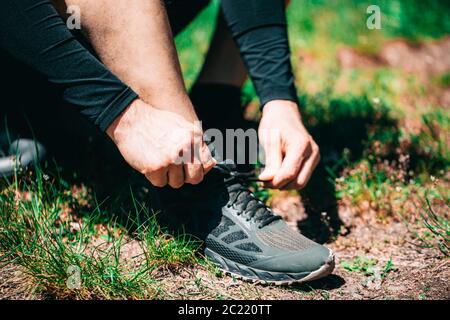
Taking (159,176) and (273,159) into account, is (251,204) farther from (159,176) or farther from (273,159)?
(159,176)

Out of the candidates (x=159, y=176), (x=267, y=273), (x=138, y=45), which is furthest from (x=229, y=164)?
(x=138, y=45)

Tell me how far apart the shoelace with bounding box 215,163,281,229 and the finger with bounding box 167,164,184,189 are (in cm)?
25

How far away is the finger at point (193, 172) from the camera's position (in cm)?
180

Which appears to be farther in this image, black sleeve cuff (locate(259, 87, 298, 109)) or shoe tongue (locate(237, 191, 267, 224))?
black sleeve cuff (locate(259, 87, 298, 109))

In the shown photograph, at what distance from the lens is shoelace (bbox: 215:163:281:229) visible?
201 centimetres

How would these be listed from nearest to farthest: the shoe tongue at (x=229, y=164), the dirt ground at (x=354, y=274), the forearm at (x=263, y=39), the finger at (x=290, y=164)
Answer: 1. the dirt ground at (x=354, y=274)
2. the finger at (x=290, y=164)
3. the shoe tongue at (x=229, y=164)
4. the forearm at (x=263, y=39)

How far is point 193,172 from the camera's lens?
5.96 ft

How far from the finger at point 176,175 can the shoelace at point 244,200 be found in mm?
249

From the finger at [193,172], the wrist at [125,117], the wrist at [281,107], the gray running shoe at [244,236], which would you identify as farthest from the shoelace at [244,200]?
the wrist at [125,117]

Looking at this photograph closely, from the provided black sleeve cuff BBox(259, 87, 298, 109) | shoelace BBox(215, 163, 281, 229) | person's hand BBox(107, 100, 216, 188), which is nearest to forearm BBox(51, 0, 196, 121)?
person's hand BBox(107, 100, 216, 188)

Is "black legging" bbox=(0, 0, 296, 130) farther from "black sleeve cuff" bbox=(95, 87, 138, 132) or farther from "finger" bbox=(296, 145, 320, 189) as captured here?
"finger" bbox=(296, 145, 320, 189)

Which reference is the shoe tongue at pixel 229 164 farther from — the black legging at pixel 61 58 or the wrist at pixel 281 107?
the black legging at pixel 61 58

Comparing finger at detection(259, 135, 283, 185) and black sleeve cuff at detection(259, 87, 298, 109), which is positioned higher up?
black sleeve cuff at detection(259, 87, 298, 109)

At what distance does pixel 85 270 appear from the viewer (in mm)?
1741
